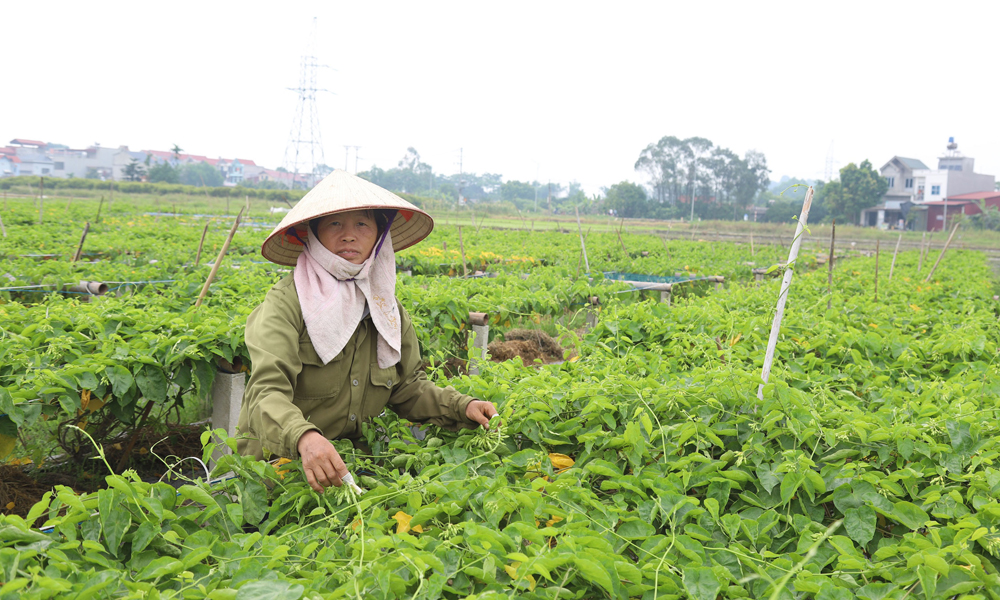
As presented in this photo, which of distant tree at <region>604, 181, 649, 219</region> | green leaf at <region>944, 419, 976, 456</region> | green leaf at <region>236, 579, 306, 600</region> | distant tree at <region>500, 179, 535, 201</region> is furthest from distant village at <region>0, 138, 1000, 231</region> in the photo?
green leaf at <region>236, 579, 306, 600</region>

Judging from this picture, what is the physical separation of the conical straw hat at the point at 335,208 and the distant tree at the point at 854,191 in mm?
Result: 54340

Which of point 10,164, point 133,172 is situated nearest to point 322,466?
point 133,172

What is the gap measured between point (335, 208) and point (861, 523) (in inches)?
71.5

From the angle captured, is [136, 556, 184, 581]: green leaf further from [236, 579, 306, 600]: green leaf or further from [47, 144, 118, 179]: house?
[47, 144, 118, 179]: house

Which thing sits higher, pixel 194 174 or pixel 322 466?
pixel 194 174

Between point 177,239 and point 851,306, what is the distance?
1046 centimetres

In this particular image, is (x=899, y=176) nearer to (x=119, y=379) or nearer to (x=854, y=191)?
(x=854, y=191)

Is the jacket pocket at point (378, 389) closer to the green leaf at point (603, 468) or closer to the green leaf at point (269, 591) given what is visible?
the green leaf at point (603, 468)

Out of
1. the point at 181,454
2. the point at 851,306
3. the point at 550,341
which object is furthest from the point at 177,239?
the point at 851,306

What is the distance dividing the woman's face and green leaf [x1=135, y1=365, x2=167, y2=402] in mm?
1374

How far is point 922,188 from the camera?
189 ft

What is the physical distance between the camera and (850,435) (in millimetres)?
2078

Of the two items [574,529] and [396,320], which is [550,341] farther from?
[574,529]

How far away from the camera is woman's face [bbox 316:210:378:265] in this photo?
2.39 meters
